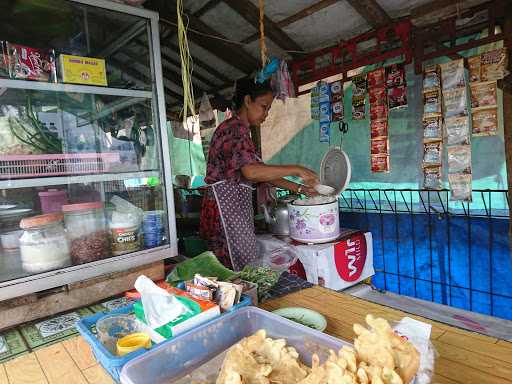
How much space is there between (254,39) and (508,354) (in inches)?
120

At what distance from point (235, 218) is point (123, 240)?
32.1 inches

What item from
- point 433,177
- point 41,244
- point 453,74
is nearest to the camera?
point 41,244

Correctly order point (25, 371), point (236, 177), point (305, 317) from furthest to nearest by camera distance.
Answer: point (236, 177) < point (305, 317) < point (25, 371)

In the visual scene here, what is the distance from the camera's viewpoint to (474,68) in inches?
89.6

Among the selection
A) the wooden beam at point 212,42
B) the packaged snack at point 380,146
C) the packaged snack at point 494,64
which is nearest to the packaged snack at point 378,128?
the packaged snack at point 380,146

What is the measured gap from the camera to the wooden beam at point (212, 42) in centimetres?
296

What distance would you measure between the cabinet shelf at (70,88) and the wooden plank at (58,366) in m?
0.92

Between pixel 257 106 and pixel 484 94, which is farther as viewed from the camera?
pixel 484 94

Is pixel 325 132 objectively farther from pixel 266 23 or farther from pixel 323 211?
pixel 323 211

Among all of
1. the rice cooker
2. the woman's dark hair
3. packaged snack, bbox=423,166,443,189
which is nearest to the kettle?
the rice cooker

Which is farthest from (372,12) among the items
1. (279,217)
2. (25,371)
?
(25,371)

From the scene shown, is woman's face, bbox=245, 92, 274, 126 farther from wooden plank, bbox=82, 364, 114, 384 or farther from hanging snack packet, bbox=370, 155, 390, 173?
wooden plank, bbox=82, 364, 114, 384

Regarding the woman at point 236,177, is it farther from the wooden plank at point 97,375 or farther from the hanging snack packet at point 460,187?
the wooden plank at point 97,375

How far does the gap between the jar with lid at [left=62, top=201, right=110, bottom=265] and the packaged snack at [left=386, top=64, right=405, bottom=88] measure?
2383mm
